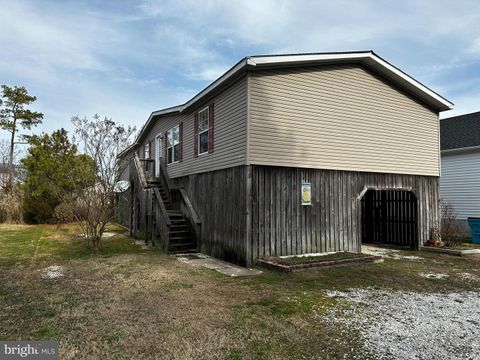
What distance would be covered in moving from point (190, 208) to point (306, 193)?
163 inches

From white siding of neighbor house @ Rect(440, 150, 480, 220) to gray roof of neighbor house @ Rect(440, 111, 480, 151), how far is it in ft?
1.35

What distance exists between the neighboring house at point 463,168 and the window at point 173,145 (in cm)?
1249

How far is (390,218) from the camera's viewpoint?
12.7 metres

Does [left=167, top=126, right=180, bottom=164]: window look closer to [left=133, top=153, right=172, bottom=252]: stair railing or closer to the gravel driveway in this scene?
[left=133, top=153, right=172, bottom=252]: stair railing

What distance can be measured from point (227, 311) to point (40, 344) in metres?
2.31

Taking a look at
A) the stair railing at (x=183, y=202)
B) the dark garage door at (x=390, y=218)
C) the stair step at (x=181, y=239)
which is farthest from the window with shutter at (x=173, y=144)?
the dark garage door at (x=390, y=218)

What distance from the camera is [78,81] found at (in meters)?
17.8

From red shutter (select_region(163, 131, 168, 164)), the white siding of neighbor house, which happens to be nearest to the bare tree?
red shutter (select_region(163, 131, 168, 164))

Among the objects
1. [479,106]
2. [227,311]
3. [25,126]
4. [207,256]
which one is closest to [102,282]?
[227,311]

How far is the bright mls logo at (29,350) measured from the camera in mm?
3410

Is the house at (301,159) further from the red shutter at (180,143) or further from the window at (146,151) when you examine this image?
the window at (146,151)

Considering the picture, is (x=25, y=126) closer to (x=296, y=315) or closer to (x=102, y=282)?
(x=102, y=282)

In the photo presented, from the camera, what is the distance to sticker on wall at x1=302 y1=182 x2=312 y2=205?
9055 mm

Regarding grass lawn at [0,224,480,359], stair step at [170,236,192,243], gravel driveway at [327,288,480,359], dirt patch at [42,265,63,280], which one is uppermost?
stair step at [170,236,192,243]
